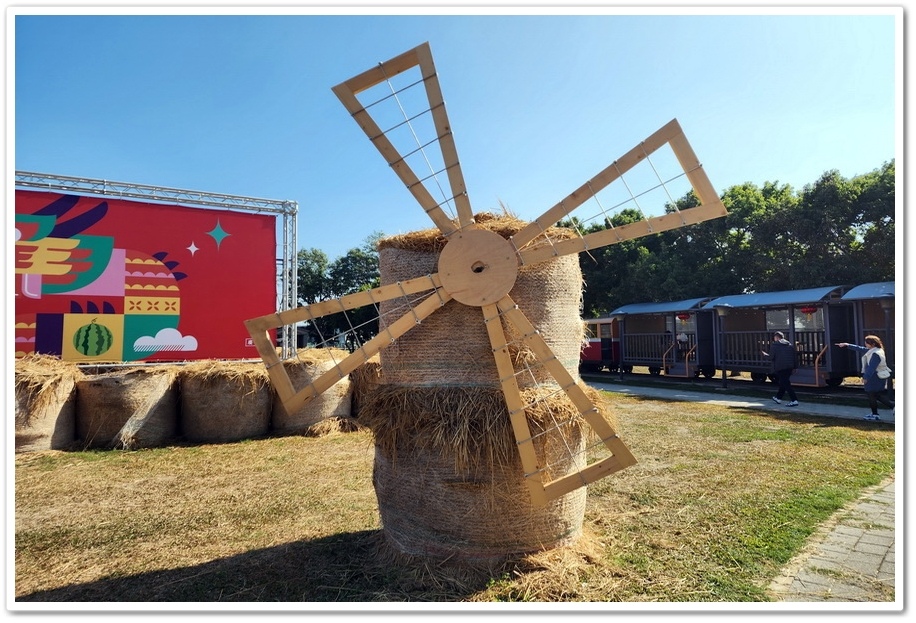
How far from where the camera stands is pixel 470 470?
345 cm

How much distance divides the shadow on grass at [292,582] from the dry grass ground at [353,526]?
0.04 ft

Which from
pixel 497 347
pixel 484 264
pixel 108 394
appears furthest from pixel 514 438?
pixel 108 394

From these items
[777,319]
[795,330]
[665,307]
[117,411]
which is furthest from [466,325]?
[665,307]

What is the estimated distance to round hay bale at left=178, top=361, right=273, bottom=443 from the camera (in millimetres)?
8602

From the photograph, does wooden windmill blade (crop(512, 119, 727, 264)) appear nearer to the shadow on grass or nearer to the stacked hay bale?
the stacked hay bale

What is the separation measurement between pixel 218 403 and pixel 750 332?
48.9 feet

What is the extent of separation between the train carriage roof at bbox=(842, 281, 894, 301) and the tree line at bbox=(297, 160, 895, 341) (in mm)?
4208

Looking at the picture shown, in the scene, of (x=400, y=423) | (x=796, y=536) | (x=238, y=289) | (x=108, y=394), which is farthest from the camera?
(x=238, y=289)

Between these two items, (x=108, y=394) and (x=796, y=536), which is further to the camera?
(x=108, y=394)

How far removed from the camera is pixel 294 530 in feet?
14.5

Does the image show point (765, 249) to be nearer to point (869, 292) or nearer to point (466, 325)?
point (869, 292)

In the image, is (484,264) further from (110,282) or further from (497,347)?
(110,282)
